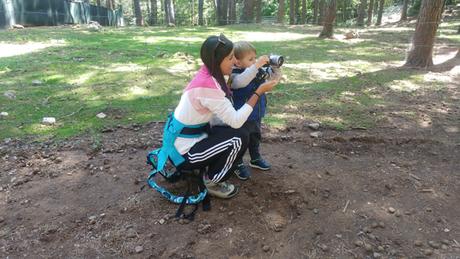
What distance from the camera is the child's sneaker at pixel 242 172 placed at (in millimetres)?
3693

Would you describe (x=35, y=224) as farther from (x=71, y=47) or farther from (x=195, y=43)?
(x=195, y=43)

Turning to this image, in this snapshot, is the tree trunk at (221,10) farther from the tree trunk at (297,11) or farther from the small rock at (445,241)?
the small rock at (445,241)

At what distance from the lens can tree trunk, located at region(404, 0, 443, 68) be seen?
8.16 meters

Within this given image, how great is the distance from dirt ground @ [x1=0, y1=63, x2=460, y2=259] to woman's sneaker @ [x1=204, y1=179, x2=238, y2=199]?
7 cm

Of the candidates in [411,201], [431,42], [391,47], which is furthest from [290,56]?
[411,201]

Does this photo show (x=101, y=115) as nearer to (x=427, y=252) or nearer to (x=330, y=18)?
(x=427, y=252)

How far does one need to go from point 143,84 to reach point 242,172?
152 inches

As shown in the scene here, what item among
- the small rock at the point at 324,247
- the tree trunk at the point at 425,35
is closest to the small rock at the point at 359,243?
the small rock at the point at 324,247

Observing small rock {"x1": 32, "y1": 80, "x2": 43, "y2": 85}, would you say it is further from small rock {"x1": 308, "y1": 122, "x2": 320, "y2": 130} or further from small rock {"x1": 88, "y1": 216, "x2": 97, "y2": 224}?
small rock {"x1": 308, "y1": 122, "x2": 320, "y2": 130}

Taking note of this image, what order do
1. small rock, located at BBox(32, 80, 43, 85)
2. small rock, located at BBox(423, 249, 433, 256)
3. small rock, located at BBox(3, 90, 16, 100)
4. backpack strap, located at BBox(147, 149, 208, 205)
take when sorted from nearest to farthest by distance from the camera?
small rock, located at BBox(423, 249, 433, 256), backpack strap, located at BBox(147, 149, 208, 205), small rock, located at BBox(3, 90, 16, 100), small rock, located at BBox(32, 80, 43, 85)

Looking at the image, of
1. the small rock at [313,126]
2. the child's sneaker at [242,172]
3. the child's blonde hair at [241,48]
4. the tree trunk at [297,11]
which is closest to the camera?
the child's blonde hair at [241,48]

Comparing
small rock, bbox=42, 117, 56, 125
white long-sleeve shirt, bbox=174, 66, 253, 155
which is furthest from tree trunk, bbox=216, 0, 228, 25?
white long-sleeve shirt, bbox=174, 66, 253, 155

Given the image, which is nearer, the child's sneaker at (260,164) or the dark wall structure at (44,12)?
the child's sneaker at (260,164)

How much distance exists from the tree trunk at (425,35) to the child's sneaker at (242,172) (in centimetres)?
646
